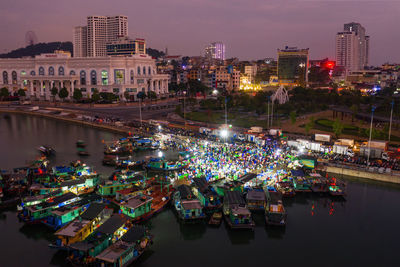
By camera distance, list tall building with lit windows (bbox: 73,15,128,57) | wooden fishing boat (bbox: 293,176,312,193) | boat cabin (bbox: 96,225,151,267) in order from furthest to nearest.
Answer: tall building with lit windows (bbox: 73,15,128,57)
wooden fishing boat (bbox: 293,176,312,193)
boat cabin (bbox: 96,225,151,267)

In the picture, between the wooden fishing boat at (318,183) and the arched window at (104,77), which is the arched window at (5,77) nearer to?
the arched window at (104,77)

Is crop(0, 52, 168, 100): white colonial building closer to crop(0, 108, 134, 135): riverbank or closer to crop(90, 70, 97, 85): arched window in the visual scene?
crop(90, 70, 97, 85): arched window

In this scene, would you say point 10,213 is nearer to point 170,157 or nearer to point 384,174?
point 170,157

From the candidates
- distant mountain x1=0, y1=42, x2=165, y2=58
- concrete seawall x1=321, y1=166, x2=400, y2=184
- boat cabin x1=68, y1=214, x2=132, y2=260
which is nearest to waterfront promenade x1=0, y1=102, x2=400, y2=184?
concrete seawall x1=321, y1=166, x2=400, y2=184

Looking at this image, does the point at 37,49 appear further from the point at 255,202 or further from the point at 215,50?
the point at 255,202

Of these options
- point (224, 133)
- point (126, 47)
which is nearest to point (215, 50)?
point (126, 47)

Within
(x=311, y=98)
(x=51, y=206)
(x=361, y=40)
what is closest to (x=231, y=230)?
(x=51, y=206)
